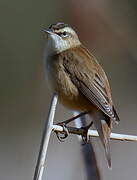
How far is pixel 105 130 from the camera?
222 cm

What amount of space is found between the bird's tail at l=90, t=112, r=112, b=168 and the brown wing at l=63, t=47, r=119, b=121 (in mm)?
55

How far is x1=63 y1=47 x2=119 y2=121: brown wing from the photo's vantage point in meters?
2.39

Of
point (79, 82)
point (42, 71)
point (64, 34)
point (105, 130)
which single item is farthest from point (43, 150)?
point (42, 71)

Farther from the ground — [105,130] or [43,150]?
[43,150]

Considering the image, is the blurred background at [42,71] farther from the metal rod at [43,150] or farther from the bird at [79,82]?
the metal rod at [43,150]

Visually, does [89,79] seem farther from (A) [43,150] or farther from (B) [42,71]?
(A) [43,150]

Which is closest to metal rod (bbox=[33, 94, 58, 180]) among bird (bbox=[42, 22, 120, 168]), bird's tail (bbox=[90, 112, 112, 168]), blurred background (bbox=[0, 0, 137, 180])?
bird's tail (bbox=[90, 112, 112, 168])

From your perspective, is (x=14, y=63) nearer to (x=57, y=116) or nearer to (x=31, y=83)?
(x=31, y=83)

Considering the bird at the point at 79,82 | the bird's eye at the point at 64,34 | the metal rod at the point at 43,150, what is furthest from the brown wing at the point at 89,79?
the metal rod at the point at 43,150

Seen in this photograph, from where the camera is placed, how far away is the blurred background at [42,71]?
8.69 ft

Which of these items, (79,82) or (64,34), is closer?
(79,82)

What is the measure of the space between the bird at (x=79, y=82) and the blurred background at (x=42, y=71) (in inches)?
8.6

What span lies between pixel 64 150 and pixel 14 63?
23.7 inches

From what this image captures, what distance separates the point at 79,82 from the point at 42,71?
0.51m
